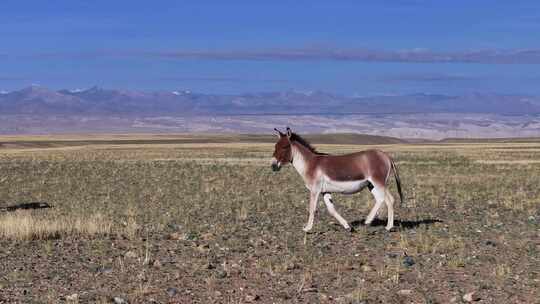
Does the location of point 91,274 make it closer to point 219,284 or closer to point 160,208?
point 219,284

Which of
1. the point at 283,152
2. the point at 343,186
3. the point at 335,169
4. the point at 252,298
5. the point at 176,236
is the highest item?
the point at 283,152

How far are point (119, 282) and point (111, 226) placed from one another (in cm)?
522

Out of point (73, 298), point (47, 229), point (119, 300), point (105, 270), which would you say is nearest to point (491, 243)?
point (105, 270)

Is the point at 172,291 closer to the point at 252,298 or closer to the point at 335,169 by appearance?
the point at 252,298

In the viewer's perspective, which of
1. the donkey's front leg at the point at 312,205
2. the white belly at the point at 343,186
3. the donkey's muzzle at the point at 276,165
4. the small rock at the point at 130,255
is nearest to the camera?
the small rock at the point at 130,255

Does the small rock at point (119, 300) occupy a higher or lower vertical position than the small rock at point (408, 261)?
lower

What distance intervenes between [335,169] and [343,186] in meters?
0.33

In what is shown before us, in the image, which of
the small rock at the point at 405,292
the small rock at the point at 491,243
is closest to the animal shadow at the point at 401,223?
the small rock at the point at 491,243

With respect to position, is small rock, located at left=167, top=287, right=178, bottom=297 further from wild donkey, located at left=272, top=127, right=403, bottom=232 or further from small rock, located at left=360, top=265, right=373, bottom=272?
wild donkey, located at left=272, top=127, right=403, bottom=232

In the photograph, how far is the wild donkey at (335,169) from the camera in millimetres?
14914

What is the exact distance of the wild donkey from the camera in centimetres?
1491

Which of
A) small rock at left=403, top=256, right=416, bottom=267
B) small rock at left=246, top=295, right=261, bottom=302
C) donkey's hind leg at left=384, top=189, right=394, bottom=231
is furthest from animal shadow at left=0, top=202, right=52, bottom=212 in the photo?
small rock at left=246, top=295, right=261, bottom=302

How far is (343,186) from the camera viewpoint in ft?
48.8

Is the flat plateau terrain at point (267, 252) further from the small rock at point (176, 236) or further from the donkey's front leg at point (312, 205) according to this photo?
the donkey's front leg at point (312, 205)
